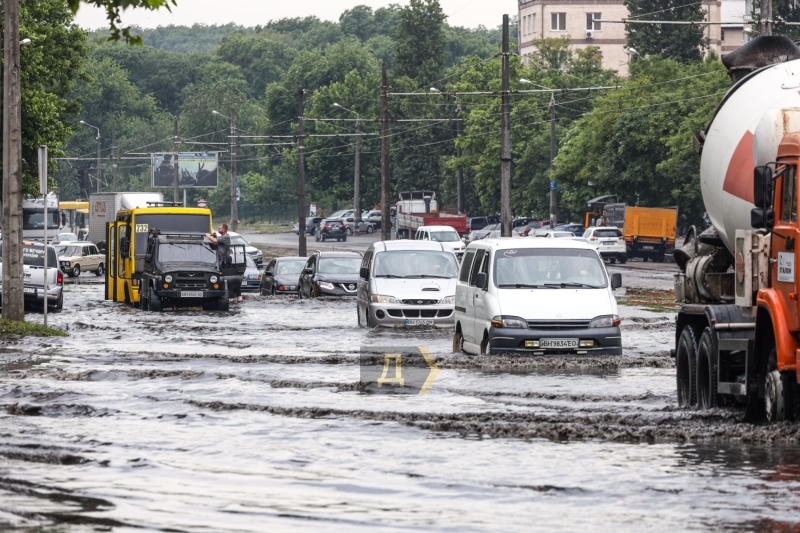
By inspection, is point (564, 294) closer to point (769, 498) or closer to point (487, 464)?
point (487, 464)

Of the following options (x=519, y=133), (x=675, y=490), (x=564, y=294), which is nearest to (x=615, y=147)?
(x=519, y=133)

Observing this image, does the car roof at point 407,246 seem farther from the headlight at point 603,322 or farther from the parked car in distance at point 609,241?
the parked car in distance at point 609,241

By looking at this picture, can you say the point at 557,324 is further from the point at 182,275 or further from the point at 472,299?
the point at 182,275

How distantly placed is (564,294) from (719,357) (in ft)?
19.2

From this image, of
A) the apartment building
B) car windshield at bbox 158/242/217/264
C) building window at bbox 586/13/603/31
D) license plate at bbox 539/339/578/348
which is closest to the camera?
license plate at bbox 539/339/578/348

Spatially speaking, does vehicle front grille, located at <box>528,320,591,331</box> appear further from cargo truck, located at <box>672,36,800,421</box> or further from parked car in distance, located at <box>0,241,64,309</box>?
parked car in distance, located at <box>0,241,64,309</box>

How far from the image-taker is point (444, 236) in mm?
65250

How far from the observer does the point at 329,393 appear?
51.4 feet

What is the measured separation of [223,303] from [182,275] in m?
1.15

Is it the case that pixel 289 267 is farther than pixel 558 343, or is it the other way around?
pixel 289 267

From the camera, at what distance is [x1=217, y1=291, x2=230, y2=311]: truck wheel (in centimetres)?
3367
